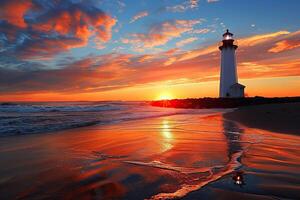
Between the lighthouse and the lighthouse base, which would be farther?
the lighthouse

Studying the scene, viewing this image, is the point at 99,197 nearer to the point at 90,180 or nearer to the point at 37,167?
the point at 90,180

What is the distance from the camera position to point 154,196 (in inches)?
92.6

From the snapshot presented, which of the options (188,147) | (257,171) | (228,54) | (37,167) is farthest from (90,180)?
(228,54)

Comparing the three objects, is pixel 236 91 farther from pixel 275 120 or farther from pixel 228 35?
pixel 275 120

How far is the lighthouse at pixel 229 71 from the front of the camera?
108 ft

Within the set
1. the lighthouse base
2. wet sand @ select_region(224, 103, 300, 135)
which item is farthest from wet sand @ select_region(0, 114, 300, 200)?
the lighthouse base

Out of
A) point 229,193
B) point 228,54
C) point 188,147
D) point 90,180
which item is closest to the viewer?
point 229,193

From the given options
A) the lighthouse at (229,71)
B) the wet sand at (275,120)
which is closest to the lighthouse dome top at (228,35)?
the lighthouse at (229,71)

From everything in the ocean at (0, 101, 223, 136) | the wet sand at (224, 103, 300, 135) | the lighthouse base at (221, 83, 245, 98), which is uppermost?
the lighthouse base at (221, 83, 245, 98)

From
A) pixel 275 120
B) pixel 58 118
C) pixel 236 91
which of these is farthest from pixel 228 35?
pixel 58 118

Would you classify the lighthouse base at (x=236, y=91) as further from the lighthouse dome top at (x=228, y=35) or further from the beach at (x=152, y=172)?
the beach at (x=152, y=172)

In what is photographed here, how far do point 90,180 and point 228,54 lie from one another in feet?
110

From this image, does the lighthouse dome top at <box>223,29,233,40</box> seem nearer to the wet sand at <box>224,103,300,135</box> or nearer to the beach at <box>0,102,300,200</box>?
the wet sand at <box>224,103,300,135</box>

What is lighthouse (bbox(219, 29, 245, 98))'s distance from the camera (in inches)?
1300
